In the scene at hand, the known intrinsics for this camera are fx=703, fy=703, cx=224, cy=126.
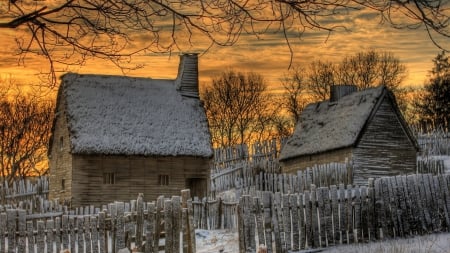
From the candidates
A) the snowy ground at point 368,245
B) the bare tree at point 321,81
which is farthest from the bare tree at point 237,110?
the snowy ground at point 368,245

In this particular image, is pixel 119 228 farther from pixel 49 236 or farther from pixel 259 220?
pixel 259 220

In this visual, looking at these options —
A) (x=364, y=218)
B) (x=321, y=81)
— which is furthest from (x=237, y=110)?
(x=364, y=218)

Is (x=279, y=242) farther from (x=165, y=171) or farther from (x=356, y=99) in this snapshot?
(x=356, y=99)

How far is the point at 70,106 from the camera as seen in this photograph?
3659cm

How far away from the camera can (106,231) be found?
17.8 metres

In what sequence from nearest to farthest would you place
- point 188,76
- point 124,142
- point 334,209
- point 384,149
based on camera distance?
point 334,209
point 124,142
point 384,149
point 188,76

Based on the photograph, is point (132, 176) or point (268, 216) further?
point (132, 176)

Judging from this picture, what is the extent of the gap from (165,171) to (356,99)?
11.6 m

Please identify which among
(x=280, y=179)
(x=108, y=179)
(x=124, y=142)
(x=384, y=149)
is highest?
(x=124, y=142)

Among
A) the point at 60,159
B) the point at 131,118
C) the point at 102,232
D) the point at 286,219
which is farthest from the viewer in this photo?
the point at 131,118

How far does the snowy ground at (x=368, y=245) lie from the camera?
53.1ft

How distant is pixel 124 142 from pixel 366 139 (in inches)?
501

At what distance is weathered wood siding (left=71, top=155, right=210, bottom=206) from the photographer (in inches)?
1371

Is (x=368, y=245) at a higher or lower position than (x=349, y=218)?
lower
